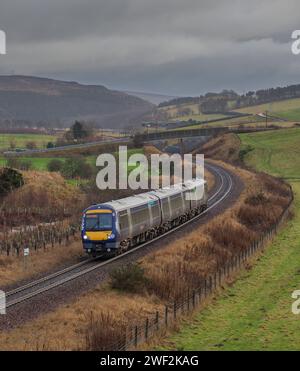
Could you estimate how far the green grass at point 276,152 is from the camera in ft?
349

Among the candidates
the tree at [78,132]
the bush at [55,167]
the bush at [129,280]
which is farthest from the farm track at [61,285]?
the tree at [78,132]

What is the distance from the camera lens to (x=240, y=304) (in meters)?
30.5

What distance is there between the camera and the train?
36531 millimetres

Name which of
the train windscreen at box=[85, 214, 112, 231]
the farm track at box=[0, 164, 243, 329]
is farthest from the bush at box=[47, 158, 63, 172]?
the train windscreen at box=[85, 214, 112, 231]

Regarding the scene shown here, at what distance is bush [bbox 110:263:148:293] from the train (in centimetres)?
639

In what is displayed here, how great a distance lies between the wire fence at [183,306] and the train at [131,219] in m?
6.70

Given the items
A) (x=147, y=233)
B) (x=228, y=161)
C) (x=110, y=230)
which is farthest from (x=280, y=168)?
(x=110, y=230)

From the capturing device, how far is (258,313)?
1137 inches

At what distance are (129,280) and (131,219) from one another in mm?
10163

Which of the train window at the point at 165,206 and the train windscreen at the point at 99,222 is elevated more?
the train windscreen at the point at 99,222

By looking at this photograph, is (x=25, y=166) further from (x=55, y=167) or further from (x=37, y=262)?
(x=37, y=262)

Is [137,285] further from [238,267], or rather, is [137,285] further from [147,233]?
[147,233]

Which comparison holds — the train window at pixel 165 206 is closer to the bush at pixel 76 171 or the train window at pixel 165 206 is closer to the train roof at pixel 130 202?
the train roof at pixel 130 202

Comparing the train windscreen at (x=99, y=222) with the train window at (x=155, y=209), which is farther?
the train window at (x=155, y=209)
